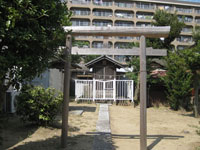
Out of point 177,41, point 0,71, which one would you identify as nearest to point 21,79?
point 0,71

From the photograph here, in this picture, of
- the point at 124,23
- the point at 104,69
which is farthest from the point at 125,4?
the point at 104,69

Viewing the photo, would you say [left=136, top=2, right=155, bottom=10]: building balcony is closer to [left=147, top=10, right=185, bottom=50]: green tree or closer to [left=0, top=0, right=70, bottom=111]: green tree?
[left=147, top=10, right=185, bottom=50]: green tree

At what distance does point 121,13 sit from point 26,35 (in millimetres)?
42205

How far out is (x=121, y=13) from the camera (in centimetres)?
4272

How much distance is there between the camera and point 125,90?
54.2 ft

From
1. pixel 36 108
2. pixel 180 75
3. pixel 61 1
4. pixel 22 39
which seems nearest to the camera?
pixel 22 39

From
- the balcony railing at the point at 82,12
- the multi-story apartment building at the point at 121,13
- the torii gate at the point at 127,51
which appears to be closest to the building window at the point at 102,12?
the multi-story apartment building at the point at 121,13

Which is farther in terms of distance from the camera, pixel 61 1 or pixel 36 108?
pixel 36 108

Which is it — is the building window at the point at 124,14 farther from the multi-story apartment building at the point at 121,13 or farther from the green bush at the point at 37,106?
the green bush at the point at 37,106

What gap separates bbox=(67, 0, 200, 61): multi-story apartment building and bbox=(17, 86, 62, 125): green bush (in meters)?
34.9

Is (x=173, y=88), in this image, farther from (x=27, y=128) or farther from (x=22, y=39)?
(x=22, y=39)

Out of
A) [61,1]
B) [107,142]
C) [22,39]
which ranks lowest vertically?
[107,142]

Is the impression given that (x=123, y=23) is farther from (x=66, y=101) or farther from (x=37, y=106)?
(x=66, y=101)

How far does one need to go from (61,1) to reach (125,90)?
13.5m
